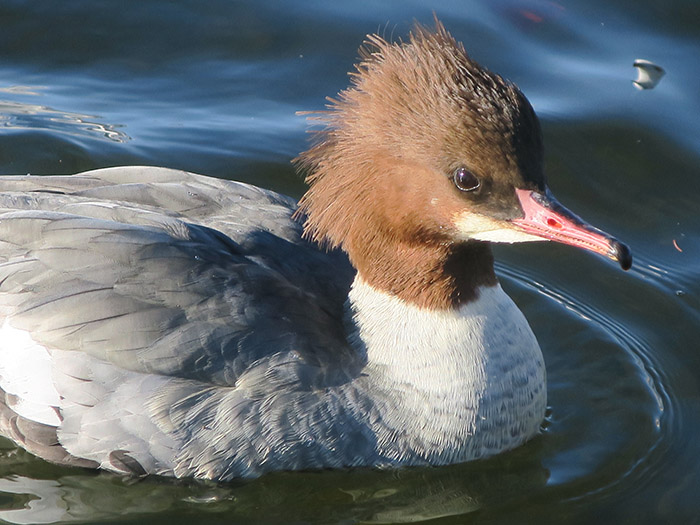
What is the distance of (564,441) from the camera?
204 inches

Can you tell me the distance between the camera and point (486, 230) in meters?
4.39

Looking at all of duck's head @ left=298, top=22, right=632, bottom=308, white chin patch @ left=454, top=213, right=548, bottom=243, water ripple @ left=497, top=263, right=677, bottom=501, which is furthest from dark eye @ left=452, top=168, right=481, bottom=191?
water ripple @ left=497, top=263, right=677, bottom=501

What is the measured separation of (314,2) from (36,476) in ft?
15.2

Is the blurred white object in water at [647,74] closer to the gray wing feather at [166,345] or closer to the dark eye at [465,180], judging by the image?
the dark eye at [465,180]

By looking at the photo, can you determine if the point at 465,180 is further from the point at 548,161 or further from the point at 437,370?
the point at 548,161

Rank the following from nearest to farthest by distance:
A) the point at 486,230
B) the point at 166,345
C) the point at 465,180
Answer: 1. the point at 465,180
2. the point at 486,230
3. the point at 166,345

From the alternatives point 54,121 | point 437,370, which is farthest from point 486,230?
point 54,121

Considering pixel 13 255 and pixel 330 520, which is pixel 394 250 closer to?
pixel 330 520

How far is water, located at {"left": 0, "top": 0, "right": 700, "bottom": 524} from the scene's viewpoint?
4805 mm

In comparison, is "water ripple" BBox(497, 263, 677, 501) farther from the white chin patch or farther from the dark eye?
the dark eye

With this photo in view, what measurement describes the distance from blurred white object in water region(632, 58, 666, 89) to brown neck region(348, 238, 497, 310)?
11.3 feet

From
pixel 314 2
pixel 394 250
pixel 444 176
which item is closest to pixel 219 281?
pixel 394 250

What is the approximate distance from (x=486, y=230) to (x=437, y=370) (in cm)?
75

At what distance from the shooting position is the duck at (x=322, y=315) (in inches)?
170
